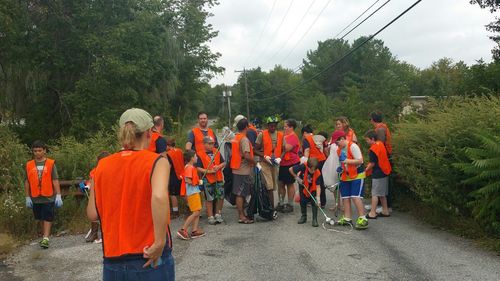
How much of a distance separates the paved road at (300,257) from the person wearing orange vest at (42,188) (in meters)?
0.53

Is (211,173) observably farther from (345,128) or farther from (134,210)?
(134,210)

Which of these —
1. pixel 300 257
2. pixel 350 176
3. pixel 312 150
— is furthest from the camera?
pixel 312 150

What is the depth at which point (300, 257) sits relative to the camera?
21.8 feet

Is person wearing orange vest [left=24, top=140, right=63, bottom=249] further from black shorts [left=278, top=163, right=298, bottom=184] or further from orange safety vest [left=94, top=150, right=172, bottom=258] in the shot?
orange safety vest [left=94, top=150, right=172, bottom=258]

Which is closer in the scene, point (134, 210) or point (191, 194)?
point (134, 210)

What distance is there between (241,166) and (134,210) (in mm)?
6107

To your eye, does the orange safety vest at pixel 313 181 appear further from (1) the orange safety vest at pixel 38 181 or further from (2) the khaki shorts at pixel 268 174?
(1) the orange safety vest at pixel 38 181

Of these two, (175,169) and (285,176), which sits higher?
(175,169)

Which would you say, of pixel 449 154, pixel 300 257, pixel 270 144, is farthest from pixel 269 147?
pixel 300 257

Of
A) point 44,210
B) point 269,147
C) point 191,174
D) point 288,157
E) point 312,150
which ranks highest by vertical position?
point 269,147

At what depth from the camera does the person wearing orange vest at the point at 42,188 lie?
25.9 ft

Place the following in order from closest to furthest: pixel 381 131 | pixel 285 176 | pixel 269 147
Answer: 1. pixel 381 131
2. pixel 269 147
3. pixel 285 176

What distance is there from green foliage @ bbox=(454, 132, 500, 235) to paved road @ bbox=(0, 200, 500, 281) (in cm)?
50

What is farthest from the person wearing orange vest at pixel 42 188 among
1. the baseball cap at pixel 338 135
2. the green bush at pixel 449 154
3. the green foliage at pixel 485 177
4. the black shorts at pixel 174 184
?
the green foliage at pixel 485 177
